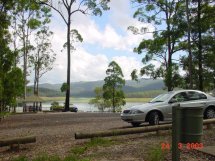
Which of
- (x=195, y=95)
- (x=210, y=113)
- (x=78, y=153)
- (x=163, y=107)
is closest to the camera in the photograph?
(x=78, y=153)

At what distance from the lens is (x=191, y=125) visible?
509cm

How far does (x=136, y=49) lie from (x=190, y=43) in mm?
10590

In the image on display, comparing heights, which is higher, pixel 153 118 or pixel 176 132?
pixel 176 132

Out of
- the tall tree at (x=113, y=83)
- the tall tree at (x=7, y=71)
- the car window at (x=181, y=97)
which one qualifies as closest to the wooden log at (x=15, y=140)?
the car window at (x=181, y=97)

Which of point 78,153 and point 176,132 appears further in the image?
point 78,153

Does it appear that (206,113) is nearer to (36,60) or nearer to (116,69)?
(36,60)

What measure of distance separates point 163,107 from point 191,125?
465 inches

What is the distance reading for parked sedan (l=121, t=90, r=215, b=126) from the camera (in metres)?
16.6

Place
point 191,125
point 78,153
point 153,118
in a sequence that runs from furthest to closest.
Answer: point 153,118 < point 78,153 < point 191,125

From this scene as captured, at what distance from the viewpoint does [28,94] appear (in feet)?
202

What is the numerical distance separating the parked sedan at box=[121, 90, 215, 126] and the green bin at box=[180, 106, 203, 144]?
1103 cm

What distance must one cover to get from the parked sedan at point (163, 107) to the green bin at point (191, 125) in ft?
36.2

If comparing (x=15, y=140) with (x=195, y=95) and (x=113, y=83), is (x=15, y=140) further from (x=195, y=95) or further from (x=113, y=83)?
(x=113, y=83)

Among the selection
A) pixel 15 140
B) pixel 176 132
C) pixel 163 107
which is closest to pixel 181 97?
pixel 163 107
